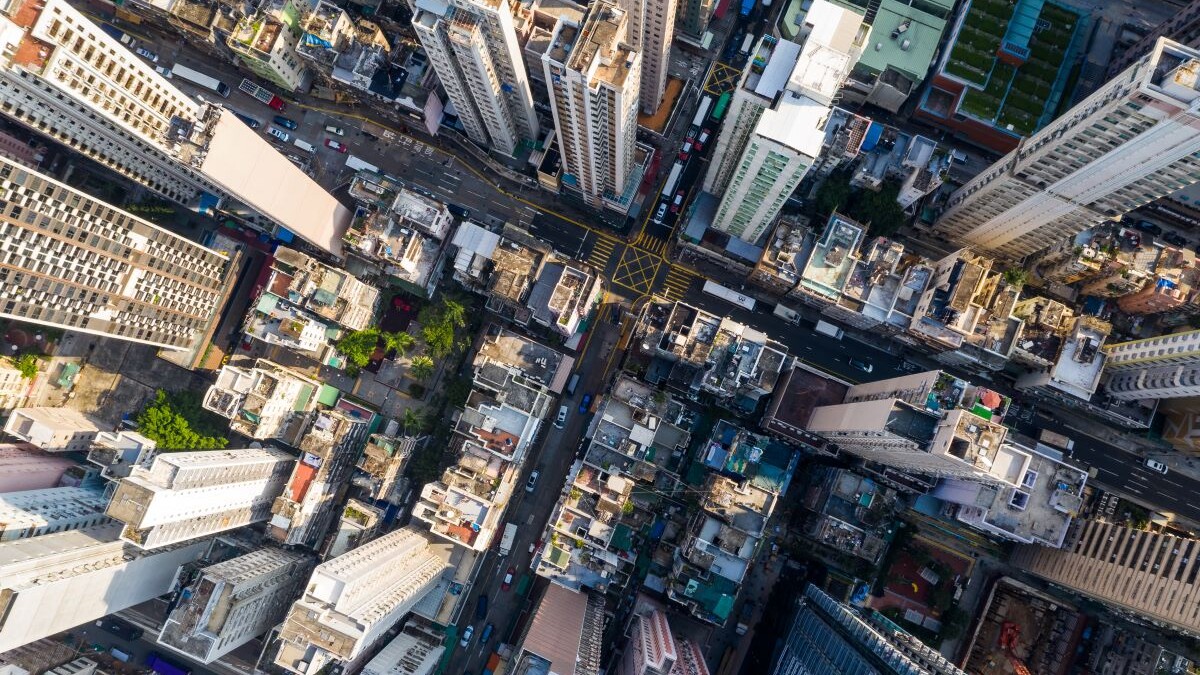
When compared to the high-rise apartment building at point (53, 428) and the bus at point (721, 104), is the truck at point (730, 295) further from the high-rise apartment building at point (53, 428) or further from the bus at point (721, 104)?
the high-rise apartment building at point (53, 428)

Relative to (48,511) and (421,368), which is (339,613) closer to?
(421,368)

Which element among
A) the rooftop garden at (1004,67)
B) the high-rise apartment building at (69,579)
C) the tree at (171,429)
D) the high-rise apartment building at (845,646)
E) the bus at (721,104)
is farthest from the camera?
the bus at (721,104)

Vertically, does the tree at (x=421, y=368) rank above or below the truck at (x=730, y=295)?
below

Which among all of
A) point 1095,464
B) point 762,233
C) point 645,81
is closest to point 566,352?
point 762,233

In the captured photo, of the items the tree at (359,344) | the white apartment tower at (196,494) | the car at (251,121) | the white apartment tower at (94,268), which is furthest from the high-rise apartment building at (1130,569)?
the car at (251,121)

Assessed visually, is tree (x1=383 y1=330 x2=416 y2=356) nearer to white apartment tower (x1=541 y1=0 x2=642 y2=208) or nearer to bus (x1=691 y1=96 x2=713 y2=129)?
white apartment tower (x1=541 y1=0 x2=642 y2=208)

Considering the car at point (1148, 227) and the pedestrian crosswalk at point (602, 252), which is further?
the pedestrian crosswalk at point (602, 252)

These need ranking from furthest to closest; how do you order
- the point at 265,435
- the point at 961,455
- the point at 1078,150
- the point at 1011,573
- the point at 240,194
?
1. the point at 1011,573
2. the point at 265,435
3. the point at 240,194
4. the point at 1078,150
5. the point at 961,455

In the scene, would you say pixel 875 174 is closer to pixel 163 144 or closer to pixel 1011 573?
pixel 1011 573
